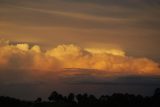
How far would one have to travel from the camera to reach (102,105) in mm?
196375

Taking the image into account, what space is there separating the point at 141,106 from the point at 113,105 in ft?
40.9

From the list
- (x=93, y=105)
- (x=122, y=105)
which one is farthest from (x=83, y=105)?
(x=122, y=105)

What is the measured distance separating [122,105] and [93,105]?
12.6m

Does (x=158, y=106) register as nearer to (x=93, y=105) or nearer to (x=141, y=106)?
(x=141, y=106)

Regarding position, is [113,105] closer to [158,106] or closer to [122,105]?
[122,105]

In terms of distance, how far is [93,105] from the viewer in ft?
643

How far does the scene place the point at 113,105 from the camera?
643ft

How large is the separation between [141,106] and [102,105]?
16.7m

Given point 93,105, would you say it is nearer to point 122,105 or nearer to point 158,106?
point 122,105

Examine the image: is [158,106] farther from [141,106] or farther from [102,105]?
[102,105]

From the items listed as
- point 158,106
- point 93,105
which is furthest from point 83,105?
point 158,106

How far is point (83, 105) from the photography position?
641 ft

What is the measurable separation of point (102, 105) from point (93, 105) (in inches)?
146

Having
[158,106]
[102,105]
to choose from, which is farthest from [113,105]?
[158,106]
